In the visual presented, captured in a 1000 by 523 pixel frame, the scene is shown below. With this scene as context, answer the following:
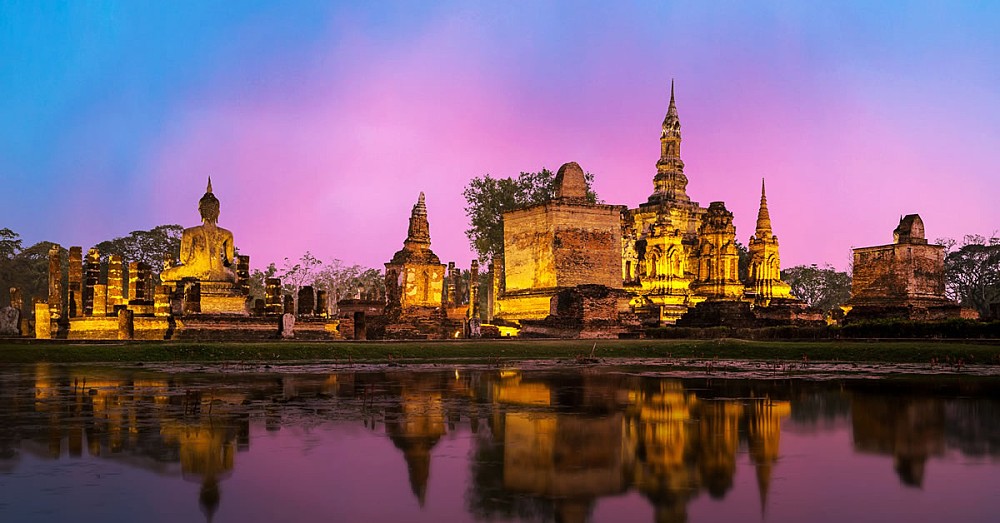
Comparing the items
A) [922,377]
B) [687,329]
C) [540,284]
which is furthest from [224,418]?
[540,284]

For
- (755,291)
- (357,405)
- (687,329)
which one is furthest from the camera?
(755,291)

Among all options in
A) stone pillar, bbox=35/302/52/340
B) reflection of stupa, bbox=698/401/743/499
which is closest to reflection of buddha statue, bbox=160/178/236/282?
stone pillar, bbox=35/302/52/340

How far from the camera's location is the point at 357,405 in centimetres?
1073

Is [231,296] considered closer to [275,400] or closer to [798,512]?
[275,400]

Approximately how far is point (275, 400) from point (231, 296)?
21070 millimetres

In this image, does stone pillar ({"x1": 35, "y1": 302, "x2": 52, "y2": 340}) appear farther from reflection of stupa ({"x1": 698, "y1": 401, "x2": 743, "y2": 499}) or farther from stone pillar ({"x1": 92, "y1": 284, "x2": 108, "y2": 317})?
reflection of stupa ({"x1": 698, "y1": 401, "x2": 743, "y2": 499})

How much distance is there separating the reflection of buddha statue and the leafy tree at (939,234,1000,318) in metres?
56.4

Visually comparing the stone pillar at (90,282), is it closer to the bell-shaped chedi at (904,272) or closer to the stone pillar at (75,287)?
the stone pillar at (75,287)

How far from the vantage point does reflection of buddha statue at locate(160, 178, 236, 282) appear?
1230 inches

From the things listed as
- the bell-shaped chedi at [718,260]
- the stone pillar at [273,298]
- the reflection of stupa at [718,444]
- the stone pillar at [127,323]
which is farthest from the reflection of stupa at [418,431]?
the bell-shaped chedi at [718,260]

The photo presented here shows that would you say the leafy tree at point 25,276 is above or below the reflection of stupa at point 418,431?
above

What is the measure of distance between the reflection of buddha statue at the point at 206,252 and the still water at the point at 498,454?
1894cm

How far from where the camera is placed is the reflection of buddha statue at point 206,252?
103ft

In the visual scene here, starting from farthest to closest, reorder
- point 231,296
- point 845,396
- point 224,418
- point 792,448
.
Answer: point 231,296, point 845,396, point 224,418, point 792,448
